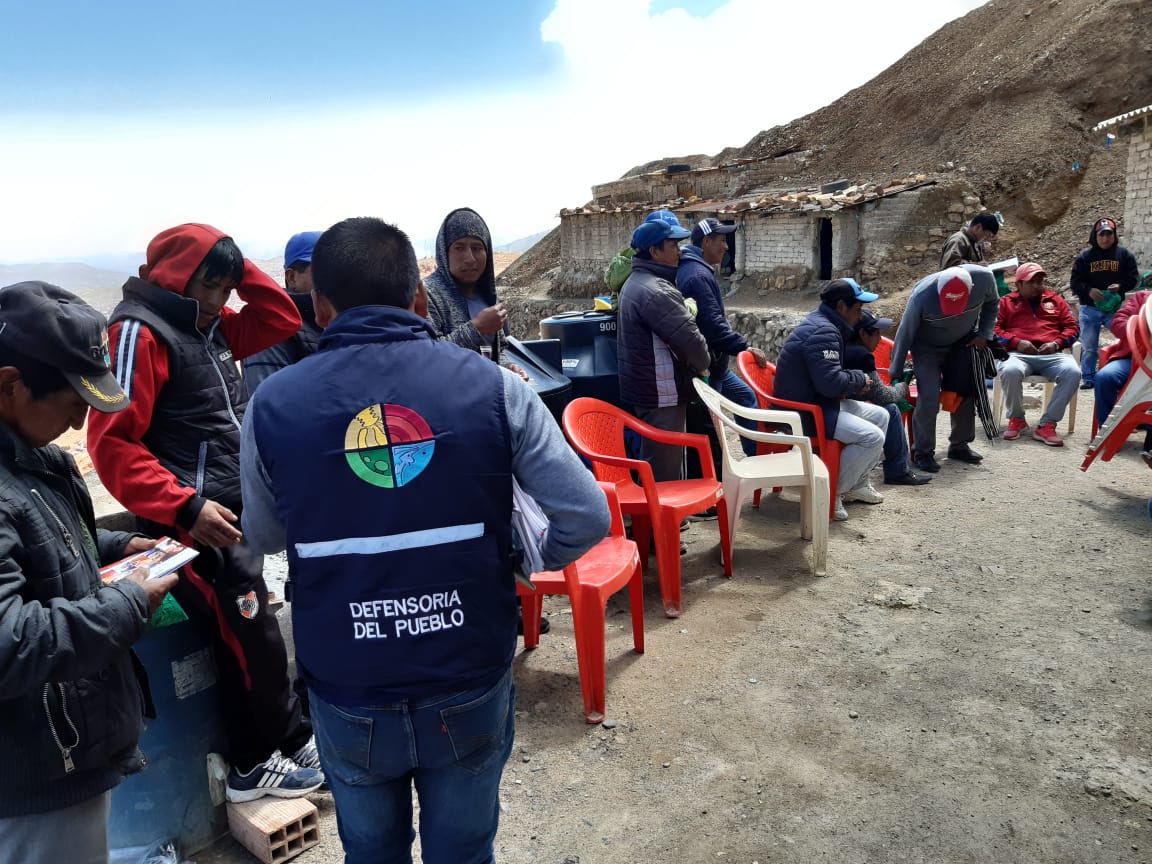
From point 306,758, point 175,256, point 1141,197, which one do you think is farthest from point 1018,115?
point 306,758

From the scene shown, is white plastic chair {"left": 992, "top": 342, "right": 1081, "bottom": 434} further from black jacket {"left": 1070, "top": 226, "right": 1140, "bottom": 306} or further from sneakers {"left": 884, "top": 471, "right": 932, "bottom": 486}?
black jacket {"left": 1070, "top": 226, "right": 1140, "bottom": 306}

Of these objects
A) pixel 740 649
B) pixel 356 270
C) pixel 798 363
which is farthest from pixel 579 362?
pixel 356 270

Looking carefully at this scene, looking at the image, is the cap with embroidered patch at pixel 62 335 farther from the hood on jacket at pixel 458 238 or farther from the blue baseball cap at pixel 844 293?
the blue baseball cap at pixel 844 293

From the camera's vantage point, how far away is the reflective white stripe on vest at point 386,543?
1524 millimetres

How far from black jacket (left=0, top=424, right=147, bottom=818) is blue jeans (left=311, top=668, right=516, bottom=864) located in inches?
17.7

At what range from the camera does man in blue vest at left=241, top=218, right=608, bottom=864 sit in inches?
60.2

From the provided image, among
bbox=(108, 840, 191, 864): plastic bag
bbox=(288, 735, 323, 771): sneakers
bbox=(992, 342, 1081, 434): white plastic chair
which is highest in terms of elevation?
bbox=(992, 342, 1081, 434): white plastic chair

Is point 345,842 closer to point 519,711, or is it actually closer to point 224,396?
point 224,396

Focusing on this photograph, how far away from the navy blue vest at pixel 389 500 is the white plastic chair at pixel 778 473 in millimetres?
3357

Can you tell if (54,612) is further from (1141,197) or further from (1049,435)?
Answer: (1141,197)

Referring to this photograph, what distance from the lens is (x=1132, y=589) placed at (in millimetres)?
4207

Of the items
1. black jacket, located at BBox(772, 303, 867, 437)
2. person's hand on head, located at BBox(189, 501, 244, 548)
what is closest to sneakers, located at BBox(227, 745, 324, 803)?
person's hand on head, located at BBox(189, 501, 244, 548)

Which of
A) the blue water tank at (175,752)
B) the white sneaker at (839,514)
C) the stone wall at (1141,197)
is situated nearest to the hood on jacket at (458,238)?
the blue water tank at (175,752)

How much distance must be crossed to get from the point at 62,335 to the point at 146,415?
2.68 feet
